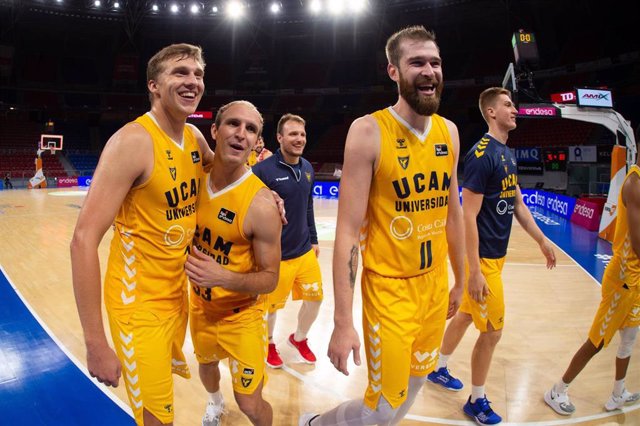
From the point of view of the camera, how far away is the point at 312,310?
414 centimetres

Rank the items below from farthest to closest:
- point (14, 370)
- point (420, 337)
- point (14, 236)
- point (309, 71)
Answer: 1. point (309, 71)
2. point (14, 236)
3. point (14, 370)
4. point (420, 337)

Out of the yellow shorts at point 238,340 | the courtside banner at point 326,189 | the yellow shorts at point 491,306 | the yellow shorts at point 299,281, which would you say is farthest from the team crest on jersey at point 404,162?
the courtside banner at point 326,189

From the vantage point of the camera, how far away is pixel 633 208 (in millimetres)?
2889

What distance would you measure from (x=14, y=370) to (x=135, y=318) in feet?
8.91

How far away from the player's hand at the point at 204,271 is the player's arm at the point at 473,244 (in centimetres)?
168

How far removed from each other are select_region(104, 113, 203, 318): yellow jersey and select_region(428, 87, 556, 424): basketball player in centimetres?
194

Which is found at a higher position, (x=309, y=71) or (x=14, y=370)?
(x=309, y=71)

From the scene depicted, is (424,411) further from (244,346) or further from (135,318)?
(135,318)

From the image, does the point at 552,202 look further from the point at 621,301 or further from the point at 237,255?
the point at 237,255

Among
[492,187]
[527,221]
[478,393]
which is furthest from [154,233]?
[527,221]

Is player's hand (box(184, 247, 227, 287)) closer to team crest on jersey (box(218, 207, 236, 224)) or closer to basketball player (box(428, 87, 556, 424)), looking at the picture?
team crest on jersey (box(218, 207, 236, 224))

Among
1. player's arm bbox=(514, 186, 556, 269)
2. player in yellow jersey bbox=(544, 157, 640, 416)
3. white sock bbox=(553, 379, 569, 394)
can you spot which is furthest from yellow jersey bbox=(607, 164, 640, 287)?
white sock bbox=(553, 379, 569, 394)

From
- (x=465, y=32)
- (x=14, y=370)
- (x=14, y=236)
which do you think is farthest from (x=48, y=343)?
(x=465, y=32)

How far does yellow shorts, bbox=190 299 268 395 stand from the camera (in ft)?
8.11
